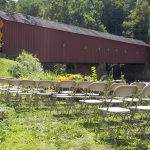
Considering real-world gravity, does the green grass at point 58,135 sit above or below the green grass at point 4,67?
below

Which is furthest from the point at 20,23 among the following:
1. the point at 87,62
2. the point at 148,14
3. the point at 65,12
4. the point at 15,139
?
the point at 148,14

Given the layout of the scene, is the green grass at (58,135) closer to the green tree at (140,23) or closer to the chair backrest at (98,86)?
the chair backrest at (98,86)

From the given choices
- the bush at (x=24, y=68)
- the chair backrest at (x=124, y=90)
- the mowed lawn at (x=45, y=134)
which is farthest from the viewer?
the bush at (x=24, y=68)

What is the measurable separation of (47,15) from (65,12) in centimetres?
321

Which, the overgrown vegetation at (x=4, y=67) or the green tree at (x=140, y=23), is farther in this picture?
the green tree at (x=140, y=23)

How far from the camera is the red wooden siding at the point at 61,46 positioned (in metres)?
29.2

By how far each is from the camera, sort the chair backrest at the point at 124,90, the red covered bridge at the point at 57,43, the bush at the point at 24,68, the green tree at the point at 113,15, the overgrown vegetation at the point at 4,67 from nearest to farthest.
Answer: the chair backrest at the point at 124,90 < the bush at the point at 24,68 < the overgrown vegetation at the point at 4,67 < the red covered bridge at the point at 57,43 < the green tree at the point at 113,15

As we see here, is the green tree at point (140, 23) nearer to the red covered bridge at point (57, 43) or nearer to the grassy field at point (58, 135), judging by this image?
the red covered bridge at point (57, 43)

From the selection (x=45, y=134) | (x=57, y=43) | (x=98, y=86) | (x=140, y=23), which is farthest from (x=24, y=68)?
(x=140, y=23)

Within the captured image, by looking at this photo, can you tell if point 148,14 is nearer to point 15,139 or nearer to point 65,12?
point 65,12

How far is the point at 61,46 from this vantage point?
107 feet

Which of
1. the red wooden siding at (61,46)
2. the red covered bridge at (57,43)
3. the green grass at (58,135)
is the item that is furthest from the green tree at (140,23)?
the green grass at (58,135)

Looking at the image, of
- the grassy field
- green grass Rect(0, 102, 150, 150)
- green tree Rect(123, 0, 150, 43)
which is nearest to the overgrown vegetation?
the grassy field

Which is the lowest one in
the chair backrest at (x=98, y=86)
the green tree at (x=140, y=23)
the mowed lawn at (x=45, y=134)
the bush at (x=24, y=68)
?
the mowed lawn at (x=45, y=134)
